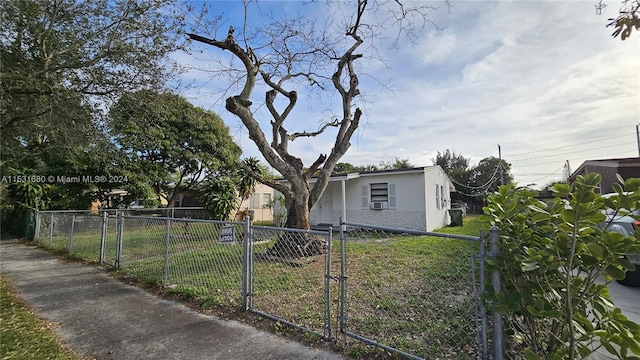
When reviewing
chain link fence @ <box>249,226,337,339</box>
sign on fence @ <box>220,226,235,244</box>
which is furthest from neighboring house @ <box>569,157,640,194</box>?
sign on fence @ <box>220,226,235,244</box>

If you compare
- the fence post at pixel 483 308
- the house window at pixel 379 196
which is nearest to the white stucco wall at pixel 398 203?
the house window at pixel 379 196

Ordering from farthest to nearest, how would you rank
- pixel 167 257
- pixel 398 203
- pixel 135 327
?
1. pixel 398 203
2. pixel 167 257
3. pixel 135 327

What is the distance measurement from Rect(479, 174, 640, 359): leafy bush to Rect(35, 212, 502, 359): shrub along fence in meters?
0.19

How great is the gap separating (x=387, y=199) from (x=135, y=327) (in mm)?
12117

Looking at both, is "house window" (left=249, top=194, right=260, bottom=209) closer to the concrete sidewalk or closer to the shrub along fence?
the shrub along fence

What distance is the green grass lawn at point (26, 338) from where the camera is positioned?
3.07 m

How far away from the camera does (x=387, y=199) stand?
1451cm

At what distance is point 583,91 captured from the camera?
8312mm

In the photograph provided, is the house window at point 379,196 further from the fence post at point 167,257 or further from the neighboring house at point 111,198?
the neighboring house at point 111,198

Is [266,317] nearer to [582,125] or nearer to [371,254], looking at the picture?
[371,254]

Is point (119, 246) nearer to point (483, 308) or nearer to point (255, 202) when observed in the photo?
point (483, 308)

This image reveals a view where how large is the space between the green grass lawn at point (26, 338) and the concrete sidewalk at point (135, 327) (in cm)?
11

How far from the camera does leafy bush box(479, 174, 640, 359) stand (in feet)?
5.93

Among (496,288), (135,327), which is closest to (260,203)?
(135,327)
